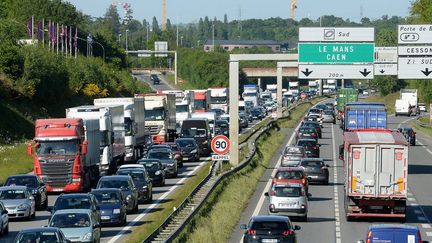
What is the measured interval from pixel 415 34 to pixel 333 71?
4.86 metres

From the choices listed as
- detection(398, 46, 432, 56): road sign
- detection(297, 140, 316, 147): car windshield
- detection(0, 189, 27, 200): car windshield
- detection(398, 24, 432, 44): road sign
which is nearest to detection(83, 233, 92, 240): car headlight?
detection(0, 189, 27, 200): car windshield

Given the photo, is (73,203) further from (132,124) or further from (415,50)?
(132,124)

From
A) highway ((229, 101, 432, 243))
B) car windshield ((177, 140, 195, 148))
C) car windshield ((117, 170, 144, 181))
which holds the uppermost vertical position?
car windshield ((117, 170, 144, 181))

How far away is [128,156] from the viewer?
212 ft

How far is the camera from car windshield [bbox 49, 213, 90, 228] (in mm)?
32281

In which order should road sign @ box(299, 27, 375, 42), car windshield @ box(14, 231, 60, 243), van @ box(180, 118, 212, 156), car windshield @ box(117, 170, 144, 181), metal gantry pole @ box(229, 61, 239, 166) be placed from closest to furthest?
car windshield @ box(14, 231, 60, 243) → car windshield @ box(117, 170, 144, 181) → metal gantry pole @ box(229, 61, 239, 166) → road sign @ box(299, 27, 375, 42) → van @ box(180, 118, 212, 156)

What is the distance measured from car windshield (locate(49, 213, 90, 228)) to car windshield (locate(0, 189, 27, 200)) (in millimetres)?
7945

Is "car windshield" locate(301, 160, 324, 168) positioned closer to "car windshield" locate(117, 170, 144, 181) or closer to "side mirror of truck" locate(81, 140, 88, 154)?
"car windshield" locate(117, 170, 144, 181)

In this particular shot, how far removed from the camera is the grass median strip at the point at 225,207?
34719mm

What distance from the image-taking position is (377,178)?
4125cm

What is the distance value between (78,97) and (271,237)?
241 ft

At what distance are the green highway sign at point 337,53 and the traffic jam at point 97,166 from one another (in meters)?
6.67

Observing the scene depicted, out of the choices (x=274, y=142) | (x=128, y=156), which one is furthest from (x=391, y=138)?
(x=274, y=142)

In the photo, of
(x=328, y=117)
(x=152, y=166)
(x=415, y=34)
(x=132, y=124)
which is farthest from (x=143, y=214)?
(x=328, y=117)
